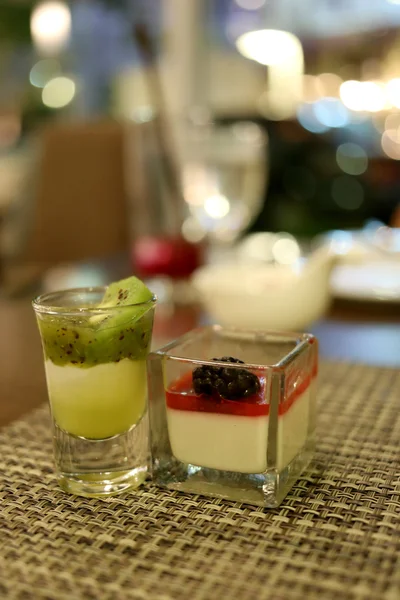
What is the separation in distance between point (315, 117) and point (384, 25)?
20.6 inches

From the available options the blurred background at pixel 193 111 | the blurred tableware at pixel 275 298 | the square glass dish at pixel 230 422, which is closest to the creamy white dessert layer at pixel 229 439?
the square glass dish at pixel 230 422

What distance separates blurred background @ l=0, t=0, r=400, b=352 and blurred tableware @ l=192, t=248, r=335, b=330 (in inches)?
21.2

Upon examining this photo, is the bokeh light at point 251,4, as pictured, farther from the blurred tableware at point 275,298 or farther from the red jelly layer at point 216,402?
the red jelly layer at point 216,402

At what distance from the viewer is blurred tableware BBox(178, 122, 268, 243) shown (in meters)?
1.49

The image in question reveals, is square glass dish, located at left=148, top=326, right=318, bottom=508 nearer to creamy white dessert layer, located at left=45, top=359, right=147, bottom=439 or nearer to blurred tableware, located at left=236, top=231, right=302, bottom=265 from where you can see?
creamy white dessert layer, located at left=45, top=359, right=147, bottom=439

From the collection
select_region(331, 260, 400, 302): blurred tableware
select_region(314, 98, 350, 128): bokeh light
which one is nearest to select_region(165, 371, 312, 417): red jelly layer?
select_region(331, 260, 400, 302): blurred tableware

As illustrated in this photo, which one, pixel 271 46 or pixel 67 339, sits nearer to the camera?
pixel 67 339

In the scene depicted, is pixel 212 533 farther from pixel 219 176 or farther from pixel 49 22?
pixel 49 22

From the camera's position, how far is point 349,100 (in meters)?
3.48

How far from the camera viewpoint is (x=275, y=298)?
1.03 meters

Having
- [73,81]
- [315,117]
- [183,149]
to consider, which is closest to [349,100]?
[315,117]

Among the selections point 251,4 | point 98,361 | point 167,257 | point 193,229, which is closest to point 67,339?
point 98,361

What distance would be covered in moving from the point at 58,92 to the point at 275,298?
10.9 ft

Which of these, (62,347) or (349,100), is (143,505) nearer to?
(62,347)
